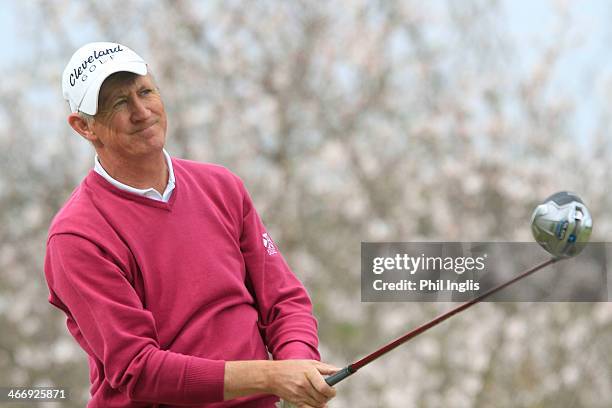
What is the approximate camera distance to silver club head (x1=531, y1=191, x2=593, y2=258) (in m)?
1.90

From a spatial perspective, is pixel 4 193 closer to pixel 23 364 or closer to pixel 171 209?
pixel 23 364

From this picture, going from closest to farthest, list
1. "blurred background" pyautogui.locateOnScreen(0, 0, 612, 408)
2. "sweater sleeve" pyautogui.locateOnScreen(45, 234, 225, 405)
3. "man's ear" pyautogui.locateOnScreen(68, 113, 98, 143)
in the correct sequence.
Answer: "sweater sleeve" pyautogui.locateOnScreen(45, 234, 225, 405) < "man's ear" pyautogui.locateOnScreen(68, 113, 98, 143) < "blurred background" pyautogui.locateOnScreen(0, 0, 612, 408)

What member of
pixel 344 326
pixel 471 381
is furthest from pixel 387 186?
pixel 471 381

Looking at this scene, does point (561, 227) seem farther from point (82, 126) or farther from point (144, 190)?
point (82, 126)

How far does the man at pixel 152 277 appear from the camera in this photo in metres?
1.70

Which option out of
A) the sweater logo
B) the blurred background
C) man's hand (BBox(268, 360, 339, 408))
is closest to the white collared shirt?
the sweater logo

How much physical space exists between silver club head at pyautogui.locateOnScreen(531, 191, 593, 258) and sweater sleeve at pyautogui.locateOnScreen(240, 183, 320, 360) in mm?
456

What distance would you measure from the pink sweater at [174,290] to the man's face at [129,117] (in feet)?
0.26

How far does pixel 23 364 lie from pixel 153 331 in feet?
12.1

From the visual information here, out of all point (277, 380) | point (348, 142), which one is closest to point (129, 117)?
point (277, 380)

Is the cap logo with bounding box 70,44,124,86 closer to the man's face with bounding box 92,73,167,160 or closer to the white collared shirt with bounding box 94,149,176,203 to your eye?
the man's face with bounding box 92,73,167,160

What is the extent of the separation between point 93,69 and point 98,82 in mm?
27

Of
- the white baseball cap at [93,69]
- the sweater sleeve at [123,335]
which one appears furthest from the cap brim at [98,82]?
the sweater sleeve at [123,335]

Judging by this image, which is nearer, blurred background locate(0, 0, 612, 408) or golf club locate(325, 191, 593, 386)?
golf club locate(325, 191, 593, 386)
